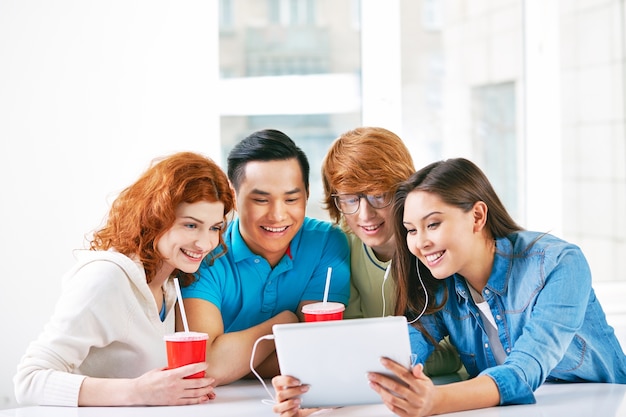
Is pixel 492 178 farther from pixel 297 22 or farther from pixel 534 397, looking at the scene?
pixel 534 397

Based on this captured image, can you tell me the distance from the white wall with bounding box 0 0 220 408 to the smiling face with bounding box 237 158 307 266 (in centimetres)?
88

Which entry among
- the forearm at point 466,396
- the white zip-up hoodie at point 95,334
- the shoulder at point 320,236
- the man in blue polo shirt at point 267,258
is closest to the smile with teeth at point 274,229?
the man in blue polo shirt at point 267,258

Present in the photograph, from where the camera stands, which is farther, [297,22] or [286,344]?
[297,22]

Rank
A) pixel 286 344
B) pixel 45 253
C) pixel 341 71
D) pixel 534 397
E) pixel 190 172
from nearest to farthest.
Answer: pixel 286 344 < pixel 534 397 < pixel 190 172 < pixel 45 253 < pixel 341 71

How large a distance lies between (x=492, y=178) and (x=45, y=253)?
2.03 m

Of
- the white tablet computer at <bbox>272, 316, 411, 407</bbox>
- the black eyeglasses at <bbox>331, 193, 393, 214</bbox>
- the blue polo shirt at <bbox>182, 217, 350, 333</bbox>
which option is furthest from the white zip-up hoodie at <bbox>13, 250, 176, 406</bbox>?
the black eyeglasses at <bbox>331, 193, 393, 214</bbox>

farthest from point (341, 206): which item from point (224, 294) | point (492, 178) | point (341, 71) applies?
point (492, 178)

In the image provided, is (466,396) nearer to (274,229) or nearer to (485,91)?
(274,229)

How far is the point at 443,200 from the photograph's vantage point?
67.5 inches

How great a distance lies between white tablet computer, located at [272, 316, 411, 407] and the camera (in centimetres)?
141

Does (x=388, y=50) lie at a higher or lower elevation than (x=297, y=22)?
lower

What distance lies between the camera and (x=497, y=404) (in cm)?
153

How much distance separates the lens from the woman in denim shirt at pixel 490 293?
1.57 metres

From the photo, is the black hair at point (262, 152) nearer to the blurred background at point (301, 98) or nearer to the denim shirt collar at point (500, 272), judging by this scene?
the denim shirt collar at point (500, 272)
